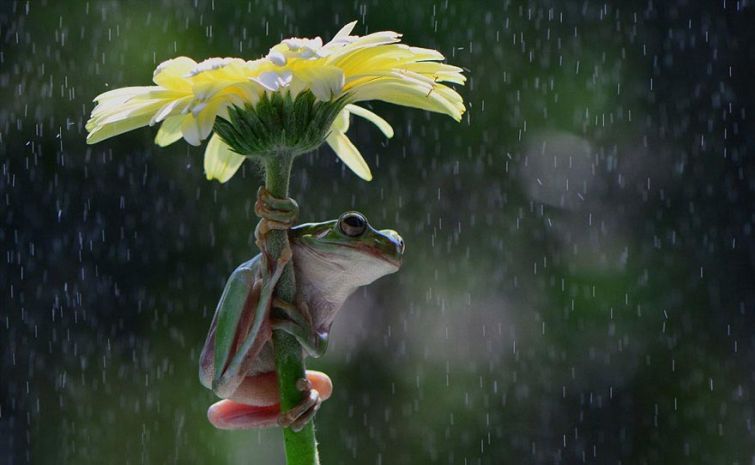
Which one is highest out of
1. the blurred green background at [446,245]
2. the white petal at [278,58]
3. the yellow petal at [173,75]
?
the white petal at [278,58]

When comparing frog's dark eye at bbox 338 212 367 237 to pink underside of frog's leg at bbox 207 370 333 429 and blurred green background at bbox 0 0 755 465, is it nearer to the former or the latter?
pink underside of frog's leg at bbox 207 370 333 429

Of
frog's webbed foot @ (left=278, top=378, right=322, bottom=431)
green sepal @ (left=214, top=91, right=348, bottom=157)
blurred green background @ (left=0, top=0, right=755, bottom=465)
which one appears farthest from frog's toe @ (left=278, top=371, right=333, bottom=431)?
blurred green background @ (left=0, top=0, right=755, bottom=465)

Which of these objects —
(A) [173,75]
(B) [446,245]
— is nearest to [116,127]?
(A) [173,75]

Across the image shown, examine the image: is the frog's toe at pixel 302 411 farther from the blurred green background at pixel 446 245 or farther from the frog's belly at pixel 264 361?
the blurred green background at pixel 446 245

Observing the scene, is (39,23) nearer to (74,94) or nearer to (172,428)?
(74,94)

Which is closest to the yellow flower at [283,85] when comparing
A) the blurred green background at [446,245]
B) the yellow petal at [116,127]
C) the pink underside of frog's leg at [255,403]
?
the yellow petal at [116,127]

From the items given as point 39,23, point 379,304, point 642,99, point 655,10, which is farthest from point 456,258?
point 39,23
